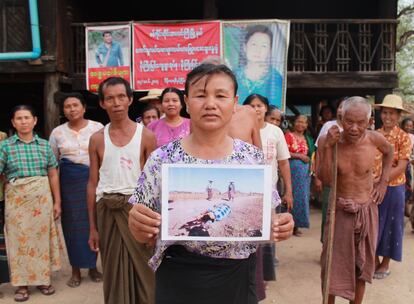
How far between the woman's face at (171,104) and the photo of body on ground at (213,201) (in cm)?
219

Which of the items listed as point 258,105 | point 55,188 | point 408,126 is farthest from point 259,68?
point 55,188

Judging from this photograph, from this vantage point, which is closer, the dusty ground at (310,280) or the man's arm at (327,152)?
the man's arm at (327,152)

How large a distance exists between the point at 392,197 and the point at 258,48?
3881mm

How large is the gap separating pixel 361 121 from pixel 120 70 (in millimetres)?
5361

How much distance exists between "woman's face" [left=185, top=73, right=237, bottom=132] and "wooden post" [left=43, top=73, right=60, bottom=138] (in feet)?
21.8

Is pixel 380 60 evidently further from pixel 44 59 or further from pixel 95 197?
pixel 95 197

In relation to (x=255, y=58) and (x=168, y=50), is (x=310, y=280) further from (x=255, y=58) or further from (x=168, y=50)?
(x=168, y=50)

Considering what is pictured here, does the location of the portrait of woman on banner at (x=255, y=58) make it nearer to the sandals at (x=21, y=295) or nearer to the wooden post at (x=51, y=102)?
the wooden post at (x=51, y=102)

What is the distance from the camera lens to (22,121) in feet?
12.1

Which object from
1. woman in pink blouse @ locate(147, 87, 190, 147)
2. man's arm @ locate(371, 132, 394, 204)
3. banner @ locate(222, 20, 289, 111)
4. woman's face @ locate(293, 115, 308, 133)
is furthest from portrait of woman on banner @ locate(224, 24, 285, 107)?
man's arm @ locate(371, 132, 394, 204)

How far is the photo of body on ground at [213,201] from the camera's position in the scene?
138 cm

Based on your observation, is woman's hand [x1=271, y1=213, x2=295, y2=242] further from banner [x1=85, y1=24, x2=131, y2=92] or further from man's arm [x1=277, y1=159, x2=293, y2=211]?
banner [x1=85, y1=24, x2=131, y2=92]

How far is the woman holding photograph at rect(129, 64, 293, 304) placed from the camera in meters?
1.51

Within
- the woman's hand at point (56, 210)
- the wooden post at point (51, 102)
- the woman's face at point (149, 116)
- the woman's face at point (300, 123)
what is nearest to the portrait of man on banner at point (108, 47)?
the wooden post at point (51, 102)
